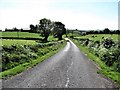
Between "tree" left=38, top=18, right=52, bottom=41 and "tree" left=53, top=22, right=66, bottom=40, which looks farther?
"tree" left=53, top=22, right=66, bottom=40

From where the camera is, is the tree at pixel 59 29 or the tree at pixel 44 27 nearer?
the tree at pixel 44 27

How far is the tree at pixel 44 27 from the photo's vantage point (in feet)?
433

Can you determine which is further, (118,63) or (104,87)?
(118,63)

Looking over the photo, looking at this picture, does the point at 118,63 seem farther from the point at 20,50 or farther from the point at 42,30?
the point at 42,30

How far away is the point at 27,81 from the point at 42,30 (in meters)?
117

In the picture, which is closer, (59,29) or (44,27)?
(44,27)

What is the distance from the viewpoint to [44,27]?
13400 cm

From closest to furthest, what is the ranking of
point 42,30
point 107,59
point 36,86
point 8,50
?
point 36,86
point 8,50
point 107,59
point 42,30

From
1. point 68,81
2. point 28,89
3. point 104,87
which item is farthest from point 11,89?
point 104,87

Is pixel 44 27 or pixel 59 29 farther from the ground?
pixel 44 27

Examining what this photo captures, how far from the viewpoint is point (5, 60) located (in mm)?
23062

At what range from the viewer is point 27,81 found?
1653 centimetres

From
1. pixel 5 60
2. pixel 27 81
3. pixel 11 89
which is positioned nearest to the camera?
pixel 11 89

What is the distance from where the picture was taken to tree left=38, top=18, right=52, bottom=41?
13185cm
